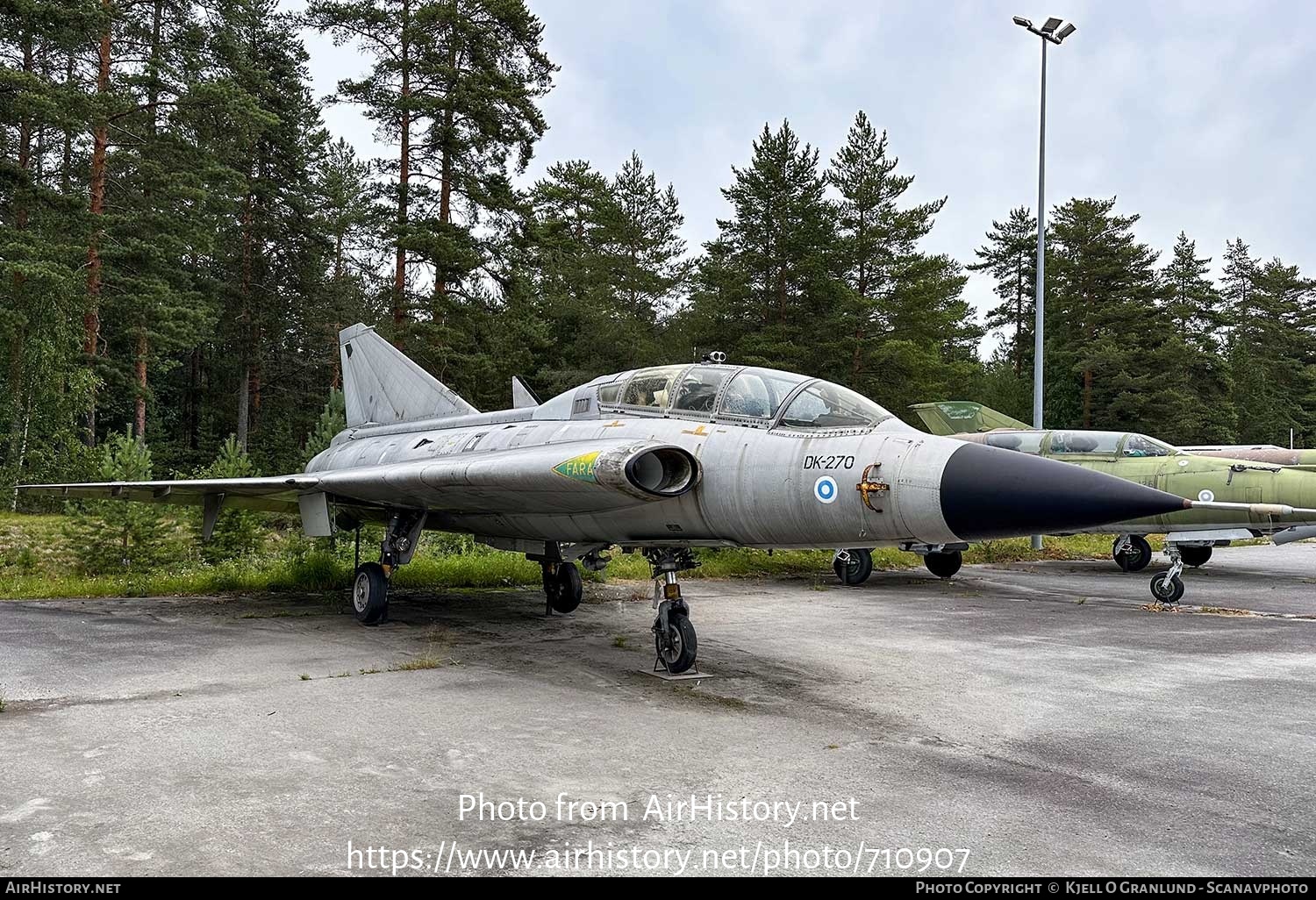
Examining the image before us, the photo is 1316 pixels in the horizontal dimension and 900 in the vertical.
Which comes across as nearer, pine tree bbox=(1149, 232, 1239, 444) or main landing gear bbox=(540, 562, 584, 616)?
main landing gear bbox=(540, 562, 584, 616)

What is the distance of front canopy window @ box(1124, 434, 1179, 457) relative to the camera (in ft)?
46.4

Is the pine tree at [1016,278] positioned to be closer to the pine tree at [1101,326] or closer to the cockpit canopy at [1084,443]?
the pine tree at [1101,326]

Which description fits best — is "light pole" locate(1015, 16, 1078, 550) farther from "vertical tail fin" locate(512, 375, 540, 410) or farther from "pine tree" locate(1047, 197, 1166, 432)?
"pine tree" locate(1047, 197, 1166, 432)

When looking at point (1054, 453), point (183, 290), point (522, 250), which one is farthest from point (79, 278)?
point (1054, 453)

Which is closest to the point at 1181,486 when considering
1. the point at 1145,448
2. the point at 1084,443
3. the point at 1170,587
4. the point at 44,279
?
the point at 1145,448

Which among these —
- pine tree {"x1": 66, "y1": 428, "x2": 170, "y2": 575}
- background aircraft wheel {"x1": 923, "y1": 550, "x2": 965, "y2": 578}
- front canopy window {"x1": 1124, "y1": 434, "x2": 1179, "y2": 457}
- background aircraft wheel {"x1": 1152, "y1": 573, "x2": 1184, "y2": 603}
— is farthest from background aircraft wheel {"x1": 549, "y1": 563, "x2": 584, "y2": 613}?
front canopy window {"x1": 1124, "y1": 434, "x2": 1179, "y2": 457}

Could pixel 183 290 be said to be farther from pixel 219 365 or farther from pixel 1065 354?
pixel 1065 354

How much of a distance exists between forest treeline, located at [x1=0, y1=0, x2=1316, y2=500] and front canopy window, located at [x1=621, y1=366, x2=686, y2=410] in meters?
8.76

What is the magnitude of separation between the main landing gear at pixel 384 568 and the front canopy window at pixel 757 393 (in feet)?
14.5

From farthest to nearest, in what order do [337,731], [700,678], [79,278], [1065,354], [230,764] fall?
[1065,354] → [79,278] → [700,678] → [337,731] → [230,764]

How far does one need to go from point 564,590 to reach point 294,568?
4.48 metres

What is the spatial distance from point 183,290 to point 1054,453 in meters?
33.6

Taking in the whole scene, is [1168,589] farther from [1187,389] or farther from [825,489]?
[1187,389]

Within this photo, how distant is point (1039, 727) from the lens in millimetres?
5332
